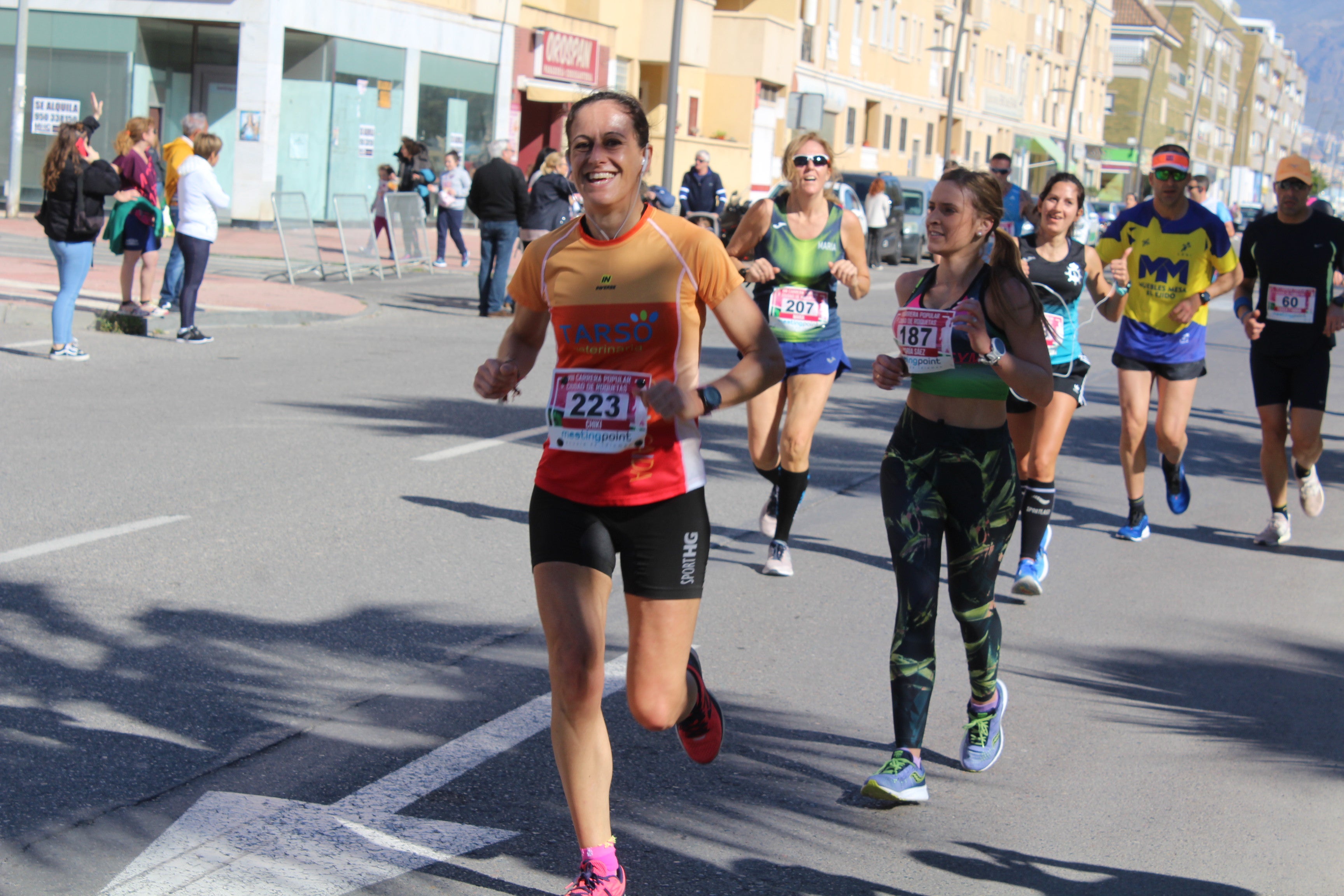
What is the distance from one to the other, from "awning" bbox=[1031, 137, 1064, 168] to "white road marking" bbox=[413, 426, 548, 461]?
72.3m

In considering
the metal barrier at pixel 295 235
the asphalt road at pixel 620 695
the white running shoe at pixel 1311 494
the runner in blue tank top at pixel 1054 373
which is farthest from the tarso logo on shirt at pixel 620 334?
the metal barrier at pixel 295 235

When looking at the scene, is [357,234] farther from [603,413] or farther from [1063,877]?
[1063,877]

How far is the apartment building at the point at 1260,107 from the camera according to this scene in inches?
5344

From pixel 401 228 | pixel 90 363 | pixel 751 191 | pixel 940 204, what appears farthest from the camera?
pixel 751 191

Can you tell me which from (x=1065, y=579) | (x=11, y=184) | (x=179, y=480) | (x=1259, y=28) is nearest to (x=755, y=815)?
(x=1065, y=579)

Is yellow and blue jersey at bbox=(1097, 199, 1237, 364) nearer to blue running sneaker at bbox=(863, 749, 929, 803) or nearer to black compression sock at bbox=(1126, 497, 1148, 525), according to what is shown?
black compression sock at bbox=(1126, 497, 1148, 525)

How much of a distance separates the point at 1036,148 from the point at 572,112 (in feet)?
265

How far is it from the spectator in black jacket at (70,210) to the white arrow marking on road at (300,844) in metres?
9.01

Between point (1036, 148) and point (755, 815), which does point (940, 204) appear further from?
point (1036, 148)

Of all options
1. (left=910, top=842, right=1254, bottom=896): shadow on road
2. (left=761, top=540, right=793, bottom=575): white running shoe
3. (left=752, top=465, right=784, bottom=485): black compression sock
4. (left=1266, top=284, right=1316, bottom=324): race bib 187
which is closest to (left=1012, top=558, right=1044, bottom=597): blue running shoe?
(left=761, top=540, right=793, bottom=575): white running shoe

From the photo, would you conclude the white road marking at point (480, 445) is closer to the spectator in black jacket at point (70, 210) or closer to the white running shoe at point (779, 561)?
the white running shoe at point (779, 561)

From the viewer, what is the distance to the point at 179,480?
8.15 m

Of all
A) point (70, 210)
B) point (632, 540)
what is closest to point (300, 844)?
point (632, 540)

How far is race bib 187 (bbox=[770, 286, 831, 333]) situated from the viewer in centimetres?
689
